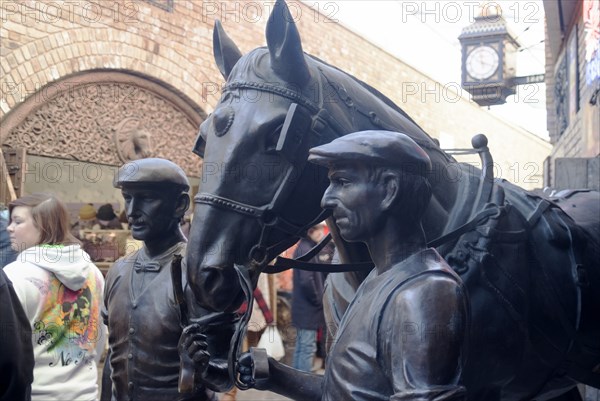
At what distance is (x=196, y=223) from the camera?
7.58ft

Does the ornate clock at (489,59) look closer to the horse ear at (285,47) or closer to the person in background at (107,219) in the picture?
the person in background at (107,219)

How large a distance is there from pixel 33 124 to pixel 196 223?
21.2 feet

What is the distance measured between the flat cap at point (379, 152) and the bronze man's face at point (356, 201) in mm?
38

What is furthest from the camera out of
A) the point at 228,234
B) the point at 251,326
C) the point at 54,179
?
the point at 54,179

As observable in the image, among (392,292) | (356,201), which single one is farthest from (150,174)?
(392,292)

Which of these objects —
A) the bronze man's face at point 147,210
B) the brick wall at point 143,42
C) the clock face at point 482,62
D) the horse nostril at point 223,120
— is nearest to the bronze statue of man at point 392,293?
the horse nostril at point 223,120

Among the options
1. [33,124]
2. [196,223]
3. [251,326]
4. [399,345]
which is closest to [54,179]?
[33,124]

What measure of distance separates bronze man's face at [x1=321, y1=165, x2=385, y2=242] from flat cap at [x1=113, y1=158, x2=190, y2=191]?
145 centimetres

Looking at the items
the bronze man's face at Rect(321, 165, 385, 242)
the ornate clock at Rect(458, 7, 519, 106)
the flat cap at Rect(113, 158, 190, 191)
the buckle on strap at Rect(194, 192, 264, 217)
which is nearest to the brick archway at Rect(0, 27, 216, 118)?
the ornate clock at Rect(458, 7, 519, 106)

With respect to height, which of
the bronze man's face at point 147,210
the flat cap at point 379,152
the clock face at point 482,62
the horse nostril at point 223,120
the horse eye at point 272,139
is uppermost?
the clock face at point 482,62

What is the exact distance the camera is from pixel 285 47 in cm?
243

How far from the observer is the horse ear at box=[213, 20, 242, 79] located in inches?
108

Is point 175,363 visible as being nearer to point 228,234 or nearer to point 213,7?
point 228,234

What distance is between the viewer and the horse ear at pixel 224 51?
9.02 ft
